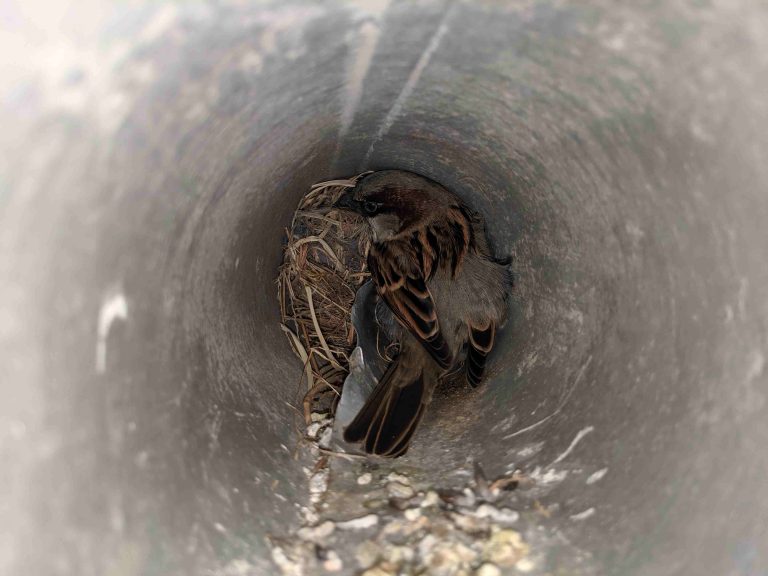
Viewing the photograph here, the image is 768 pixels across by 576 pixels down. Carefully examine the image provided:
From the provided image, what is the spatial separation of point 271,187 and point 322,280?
0.98 meters

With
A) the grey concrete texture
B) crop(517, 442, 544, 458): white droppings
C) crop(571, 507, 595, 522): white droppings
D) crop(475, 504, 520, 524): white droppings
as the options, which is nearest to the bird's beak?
the grey concrete texture

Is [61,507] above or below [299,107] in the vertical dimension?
below

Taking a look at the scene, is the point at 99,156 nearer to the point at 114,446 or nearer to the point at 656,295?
the point at 114,446

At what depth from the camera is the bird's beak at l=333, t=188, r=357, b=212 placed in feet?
8.80

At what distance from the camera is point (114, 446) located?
1.15 metres

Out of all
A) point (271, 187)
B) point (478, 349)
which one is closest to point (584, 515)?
point (478, 349)

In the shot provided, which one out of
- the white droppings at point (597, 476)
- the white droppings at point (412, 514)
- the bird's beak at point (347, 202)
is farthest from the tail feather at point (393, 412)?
the bird's beak at point (347, 202)

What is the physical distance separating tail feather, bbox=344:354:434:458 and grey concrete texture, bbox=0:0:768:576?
0.43 feet

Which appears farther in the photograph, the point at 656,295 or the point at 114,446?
the point at 656,295

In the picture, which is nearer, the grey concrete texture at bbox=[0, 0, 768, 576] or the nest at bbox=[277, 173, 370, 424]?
the grey concrete texture at bbox=[0, 0, 768, 576]

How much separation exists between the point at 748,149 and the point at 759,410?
499 mm

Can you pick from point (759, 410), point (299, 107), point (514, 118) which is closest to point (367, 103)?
point (299, 107)

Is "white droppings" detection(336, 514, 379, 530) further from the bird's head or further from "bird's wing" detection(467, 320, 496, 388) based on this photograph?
the bird's head

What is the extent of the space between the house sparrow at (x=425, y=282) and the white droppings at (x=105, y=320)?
108 centimetres
